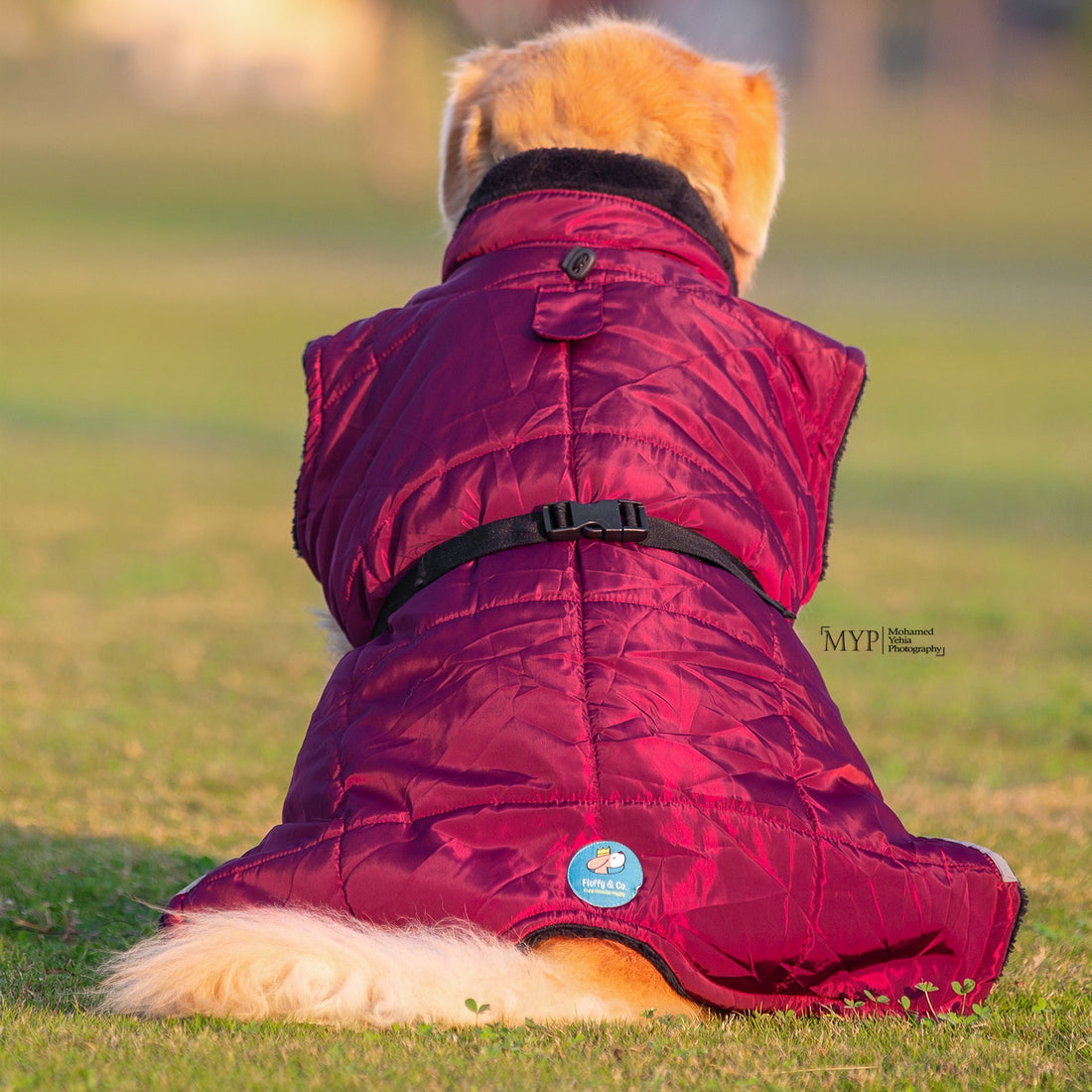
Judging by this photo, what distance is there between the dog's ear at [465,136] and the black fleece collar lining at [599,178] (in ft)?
1.15

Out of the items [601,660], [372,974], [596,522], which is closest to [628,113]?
[596,522]

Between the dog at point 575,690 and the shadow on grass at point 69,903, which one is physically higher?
the dog at point 575,690

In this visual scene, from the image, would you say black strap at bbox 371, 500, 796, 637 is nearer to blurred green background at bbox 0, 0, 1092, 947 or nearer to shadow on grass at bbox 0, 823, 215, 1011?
shadow on grass at bbox 0, 823, 215, 1011

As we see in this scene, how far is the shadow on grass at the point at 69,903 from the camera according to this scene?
3082 mm

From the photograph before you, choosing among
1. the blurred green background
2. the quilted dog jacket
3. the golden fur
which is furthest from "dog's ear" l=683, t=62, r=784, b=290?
the golden fur

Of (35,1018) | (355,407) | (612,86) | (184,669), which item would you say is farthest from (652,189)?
(184,669)

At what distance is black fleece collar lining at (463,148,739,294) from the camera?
336 cm

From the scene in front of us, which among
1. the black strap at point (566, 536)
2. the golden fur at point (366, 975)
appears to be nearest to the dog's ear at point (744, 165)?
the black strap at point (566, 536)

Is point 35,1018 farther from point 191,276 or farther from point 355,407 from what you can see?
point 191,276

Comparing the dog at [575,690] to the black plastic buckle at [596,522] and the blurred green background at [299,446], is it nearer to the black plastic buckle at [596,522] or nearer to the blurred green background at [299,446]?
the black plastic buckle at [596,522]

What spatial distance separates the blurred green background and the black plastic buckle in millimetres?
1420

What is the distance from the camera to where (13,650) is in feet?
22.4

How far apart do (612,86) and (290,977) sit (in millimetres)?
2122

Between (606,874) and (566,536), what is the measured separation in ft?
2.01
